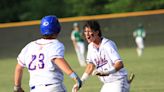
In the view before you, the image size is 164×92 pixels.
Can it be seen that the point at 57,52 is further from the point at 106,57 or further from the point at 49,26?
the point at 106,57

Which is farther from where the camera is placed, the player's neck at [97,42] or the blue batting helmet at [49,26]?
the player's neck at [97,42]

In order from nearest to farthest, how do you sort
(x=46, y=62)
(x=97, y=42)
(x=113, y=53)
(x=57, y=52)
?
(x=57, y=52) < (x=46, y=62) < (x=113, y=53) < (x=97, y=42)

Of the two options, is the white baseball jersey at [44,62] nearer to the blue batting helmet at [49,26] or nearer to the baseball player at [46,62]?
the baseball player at [46,62]

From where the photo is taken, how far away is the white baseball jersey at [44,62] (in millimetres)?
7430

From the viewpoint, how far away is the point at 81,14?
51.5 meters

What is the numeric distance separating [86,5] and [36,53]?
44.3 m

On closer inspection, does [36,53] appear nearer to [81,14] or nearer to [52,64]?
[52,64]

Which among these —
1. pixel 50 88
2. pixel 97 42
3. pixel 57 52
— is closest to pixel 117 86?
pixel 97 42

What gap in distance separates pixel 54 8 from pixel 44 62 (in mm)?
46143

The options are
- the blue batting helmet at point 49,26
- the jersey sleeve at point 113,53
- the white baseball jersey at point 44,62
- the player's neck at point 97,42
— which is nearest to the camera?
the white baseball jersey at point 44,62

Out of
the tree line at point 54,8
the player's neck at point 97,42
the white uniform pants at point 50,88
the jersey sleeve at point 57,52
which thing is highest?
the jersey sleeve at point 57,52

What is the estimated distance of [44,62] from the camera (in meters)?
7.48

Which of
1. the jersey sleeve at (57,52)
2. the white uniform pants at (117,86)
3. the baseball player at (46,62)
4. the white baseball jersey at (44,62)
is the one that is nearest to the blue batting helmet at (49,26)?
the baseball player at (46,62)

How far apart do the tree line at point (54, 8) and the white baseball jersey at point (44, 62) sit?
41.6 meters
